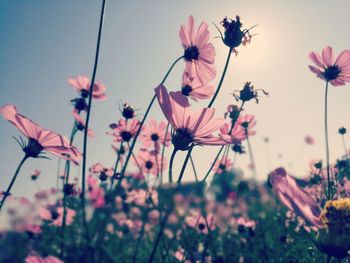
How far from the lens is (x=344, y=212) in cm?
67

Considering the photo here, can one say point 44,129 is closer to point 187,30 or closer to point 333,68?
point 187,30

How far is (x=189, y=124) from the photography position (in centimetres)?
89

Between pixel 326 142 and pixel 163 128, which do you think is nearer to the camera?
pixel 326 142

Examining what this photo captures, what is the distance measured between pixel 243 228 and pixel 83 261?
1861 millimetres

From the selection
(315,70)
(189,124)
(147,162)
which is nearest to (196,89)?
(189,124)

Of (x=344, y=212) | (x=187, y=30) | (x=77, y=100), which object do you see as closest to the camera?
(x=344, y=212)

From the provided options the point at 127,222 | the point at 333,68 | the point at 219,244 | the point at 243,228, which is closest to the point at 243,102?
the point at 333,68

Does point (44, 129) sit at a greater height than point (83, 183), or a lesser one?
greater

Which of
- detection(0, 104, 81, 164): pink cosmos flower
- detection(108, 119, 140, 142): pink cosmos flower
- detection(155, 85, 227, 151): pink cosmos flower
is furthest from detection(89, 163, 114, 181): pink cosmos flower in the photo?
detection(155, 85, 227, 151): pink cosmos flower

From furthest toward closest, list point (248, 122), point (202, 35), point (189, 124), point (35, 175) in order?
point (35, 175) < point (248, 122) < point (202, 35) < point (189, 124)

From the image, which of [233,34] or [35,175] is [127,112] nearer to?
[233,34]

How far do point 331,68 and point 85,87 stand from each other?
1.27m

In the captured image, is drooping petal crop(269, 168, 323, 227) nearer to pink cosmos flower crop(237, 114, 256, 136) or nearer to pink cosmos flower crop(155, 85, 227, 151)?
pink cosmos flower crop(155, 85, 227, 151)

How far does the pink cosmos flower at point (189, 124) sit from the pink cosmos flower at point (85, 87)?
1.01 m
